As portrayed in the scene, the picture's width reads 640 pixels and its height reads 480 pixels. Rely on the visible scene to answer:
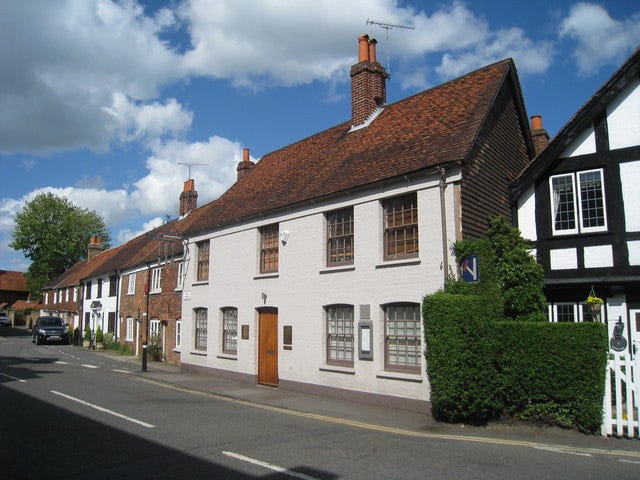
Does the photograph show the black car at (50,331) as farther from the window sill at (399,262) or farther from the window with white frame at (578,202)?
the window with white frame at (578,202)

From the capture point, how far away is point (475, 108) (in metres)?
13.9

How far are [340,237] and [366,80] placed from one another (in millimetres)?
6723

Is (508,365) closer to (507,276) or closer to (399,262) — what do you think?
(507,276)

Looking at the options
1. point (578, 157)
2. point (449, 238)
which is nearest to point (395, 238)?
point (449, 238)

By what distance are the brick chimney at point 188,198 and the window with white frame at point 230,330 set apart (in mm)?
12989

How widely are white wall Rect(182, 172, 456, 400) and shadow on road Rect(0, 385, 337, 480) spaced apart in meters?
5.95

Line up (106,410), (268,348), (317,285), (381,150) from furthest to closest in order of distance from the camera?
(268,348) → (381,150) → (317,285) → (106,410)

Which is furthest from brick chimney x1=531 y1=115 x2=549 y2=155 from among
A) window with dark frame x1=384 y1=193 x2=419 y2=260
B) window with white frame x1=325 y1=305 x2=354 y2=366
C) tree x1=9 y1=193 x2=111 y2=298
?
tree x1=9 y1=193 x2=111 y2=298

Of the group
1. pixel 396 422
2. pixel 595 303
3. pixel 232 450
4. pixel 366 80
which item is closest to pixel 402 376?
pixel 396 422

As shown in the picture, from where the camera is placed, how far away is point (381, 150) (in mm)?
15203

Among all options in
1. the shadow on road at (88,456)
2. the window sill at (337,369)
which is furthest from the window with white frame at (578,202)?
the shadow on road at (88,456)

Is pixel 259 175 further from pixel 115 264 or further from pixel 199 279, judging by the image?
pixel 115 264

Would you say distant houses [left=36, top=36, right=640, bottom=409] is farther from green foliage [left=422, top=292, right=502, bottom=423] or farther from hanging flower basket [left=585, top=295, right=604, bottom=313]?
green foliage [left=422, top=292, right=502, bottom=423]

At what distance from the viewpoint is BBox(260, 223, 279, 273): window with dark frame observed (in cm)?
1706
